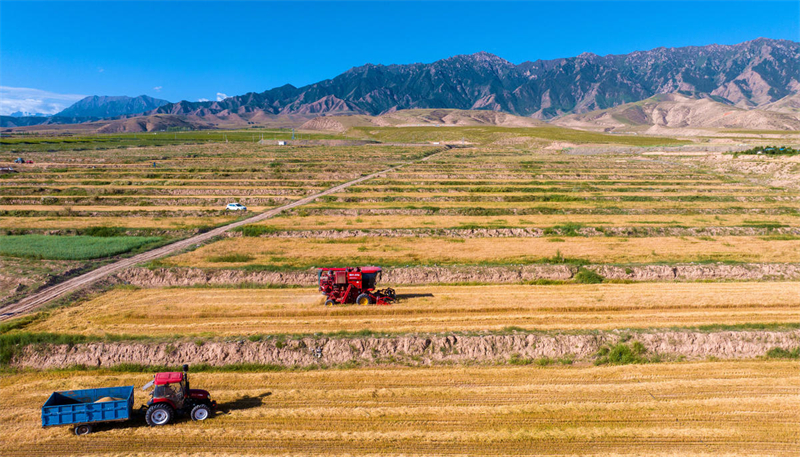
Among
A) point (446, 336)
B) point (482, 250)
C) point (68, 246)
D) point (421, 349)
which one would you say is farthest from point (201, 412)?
point (68, 246)

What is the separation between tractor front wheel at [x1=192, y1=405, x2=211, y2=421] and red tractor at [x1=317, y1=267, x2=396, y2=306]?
9.87m

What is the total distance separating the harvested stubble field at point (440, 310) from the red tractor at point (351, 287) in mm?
596

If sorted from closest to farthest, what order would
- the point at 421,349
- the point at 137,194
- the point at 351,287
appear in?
the point at 421,349 < the point at 351,287 < the point at 137,194

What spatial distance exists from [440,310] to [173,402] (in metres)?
13.7

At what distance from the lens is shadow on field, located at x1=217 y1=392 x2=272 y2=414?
51.9 ft

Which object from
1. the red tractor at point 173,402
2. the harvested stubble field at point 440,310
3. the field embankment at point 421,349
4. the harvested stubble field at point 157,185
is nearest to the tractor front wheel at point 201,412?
the red tractor at point 173,402

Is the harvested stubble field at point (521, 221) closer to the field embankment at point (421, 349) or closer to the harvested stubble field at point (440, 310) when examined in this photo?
the harvested stubble field at point (440, 310)

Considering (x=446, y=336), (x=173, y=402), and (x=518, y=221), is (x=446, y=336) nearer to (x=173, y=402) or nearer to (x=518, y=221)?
(x=173, y=402)

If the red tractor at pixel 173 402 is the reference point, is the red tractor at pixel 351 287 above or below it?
above

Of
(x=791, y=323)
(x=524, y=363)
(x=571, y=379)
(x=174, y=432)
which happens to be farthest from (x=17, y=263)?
(x=791, y=323)

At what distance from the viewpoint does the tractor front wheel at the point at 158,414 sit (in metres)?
14.6

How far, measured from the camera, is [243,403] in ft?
53.2

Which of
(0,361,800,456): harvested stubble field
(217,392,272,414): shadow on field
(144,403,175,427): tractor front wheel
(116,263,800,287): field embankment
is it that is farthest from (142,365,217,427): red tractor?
(116,263,800,287): field embankment

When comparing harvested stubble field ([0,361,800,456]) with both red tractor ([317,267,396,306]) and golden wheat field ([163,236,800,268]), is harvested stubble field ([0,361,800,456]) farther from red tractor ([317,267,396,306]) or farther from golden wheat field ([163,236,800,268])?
golden wheat field ([163,236,800,268])
